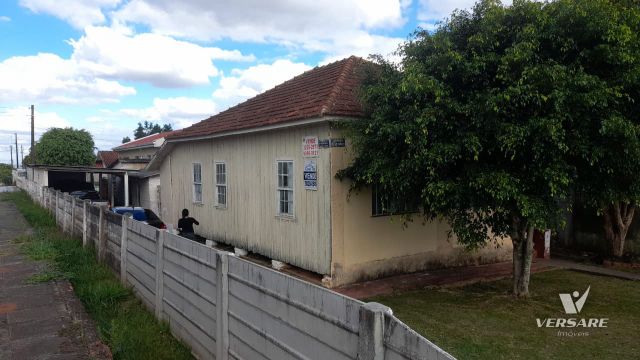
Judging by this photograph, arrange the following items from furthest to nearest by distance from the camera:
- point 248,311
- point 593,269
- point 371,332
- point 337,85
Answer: point 593,269, point 337,85, point 248,311, point 371,332

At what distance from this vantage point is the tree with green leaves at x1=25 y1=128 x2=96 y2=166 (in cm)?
4000

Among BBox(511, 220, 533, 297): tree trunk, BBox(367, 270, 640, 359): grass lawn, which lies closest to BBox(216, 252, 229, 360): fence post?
BBox(367, 270, 640, 359): grass lawn

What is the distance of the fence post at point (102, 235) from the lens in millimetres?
9341

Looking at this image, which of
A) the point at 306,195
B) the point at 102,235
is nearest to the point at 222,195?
the point at 102,235

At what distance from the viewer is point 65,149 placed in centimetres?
4006

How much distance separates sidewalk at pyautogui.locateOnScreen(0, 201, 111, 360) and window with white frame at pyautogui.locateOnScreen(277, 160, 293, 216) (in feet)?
14.1

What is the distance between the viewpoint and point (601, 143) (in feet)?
21.2

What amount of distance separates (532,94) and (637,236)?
757 cm

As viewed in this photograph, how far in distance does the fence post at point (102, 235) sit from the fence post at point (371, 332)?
7956 mm

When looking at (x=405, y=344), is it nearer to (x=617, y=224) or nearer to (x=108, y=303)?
(x=108, y=303)

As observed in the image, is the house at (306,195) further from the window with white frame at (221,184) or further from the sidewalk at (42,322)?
the sidewalk at (42,322)

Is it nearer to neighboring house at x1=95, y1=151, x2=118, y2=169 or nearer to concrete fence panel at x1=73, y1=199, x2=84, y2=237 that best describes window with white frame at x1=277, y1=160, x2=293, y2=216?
concrete fence panel at x1=73, y1=199, x2=84, y2=237

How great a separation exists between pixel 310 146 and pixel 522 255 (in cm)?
429

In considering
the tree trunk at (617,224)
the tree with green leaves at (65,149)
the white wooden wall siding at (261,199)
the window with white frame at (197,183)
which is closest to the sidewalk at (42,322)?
the white wooden wall siding at (261,199)
